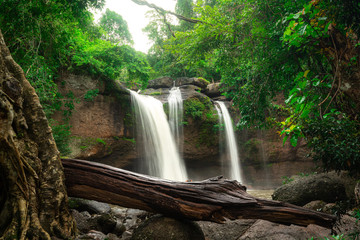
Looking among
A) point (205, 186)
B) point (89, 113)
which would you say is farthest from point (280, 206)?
point (89, 113)

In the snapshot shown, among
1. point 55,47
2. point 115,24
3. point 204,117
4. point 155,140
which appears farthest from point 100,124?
point 115,24

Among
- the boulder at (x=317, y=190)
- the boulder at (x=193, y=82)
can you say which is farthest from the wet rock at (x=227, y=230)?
the boulder at (x=193, y=82)

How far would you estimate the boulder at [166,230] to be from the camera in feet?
10.6

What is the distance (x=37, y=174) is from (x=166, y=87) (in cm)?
1496

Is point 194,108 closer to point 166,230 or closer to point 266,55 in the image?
point 266,55

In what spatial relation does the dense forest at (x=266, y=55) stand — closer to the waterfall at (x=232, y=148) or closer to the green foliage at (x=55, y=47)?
the green foliage at (x=55, y=47)

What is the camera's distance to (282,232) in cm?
374

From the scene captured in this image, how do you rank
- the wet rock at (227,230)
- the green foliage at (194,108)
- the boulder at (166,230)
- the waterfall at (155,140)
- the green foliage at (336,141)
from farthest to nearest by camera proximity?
the green foliage at (194,108), the waterfall at (155,140), the wet rock at (227,230), the boulder at (166,230), the green foliage at (336,141)

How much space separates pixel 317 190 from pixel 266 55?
3609mm

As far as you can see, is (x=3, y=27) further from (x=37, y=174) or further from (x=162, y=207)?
(x=162, y=207)

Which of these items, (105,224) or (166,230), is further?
(105,224)

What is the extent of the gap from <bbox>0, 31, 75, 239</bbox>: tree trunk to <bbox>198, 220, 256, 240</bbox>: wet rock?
232 cm

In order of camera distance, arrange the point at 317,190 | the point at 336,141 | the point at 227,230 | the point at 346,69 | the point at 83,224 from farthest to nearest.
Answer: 1. the point at 317,190
2. the point at 83,224
3. the point at 227,230
4. the point at 346,69
5. the point at 336,141

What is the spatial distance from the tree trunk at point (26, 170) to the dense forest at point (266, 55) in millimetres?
2186
